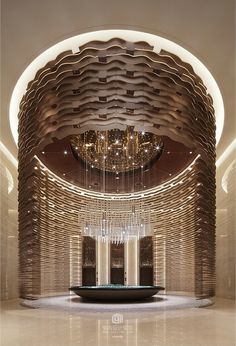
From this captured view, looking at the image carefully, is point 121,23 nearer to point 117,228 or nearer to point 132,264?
point 117,228

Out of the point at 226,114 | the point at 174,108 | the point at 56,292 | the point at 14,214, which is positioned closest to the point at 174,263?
the point at 56,292

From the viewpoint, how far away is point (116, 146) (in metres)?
9.87

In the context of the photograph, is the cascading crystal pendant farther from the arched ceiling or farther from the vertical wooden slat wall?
the arched ceiling

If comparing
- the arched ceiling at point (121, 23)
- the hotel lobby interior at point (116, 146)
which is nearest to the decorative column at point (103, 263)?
the hotel lobby interior at point (116, 146)

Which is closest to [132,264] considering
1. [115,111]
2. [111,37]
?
[115,111]

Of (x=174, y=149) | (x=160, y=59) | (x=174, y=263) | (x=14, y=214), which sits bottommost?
(x=174, y=263)

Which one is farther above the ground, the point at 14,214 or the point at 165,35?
the point at 165,35

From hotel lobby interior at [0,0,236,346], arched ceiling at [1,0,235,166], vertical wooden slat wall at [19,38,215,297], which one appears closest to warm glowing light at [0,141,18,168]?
hotel lobby interior at [0,0,236,346]

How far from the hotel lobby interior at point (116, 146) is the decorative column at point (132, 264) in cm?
380

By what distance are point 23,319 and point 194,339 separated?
2820mm

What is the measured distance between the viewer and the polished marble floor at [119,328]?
450 cm

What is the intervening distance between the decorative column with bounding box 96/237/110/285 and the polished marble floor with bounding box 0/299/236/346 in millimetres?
8829

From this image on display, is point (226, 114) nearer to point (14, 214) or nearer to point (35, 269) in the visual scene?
point (35, 269)

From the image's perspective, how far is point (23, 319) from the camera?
6.33m
